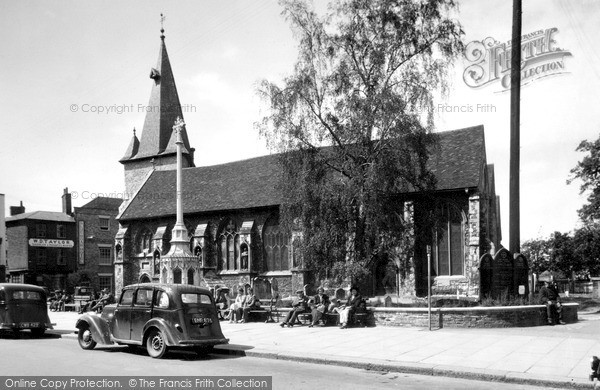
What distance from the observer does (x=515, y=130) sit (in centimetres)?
2491

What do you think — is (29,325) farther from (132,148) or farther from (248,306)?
(132,148)

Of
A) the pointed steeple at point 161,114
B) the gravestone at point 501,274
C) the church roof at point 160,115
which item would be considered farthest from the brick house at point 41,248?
the gravestone at point 501,274

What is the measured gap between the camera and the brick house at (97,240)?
63.1 metres

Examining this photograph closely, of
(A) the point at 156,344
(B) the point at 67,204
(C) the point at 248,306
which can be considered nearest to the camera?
(A) the point at 156,344

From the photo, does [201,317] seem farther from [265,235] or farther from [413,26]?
[265,235]

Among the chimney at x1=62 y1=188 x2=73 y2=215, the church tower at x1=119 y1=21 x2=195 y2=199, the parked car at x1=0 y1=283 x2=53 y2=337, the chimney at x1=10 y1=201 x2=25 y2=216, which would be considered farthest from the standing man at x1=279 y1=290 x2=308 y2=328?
the chimney at x1=10 y1=201 x2=25 y2=216

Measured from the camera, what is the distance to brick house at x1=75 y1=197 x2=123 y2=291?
63125 mm

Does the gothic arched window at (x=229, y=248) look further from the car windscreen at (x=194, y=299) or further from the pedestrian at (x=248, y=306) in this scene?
the car windscreen at (x=194, y=299)

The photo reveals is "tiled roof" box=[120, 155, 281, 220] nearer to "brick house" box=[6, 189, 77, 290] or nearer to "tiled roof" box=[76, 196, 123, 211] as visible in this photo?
"brick house" box=[6, 189, 77, 290]

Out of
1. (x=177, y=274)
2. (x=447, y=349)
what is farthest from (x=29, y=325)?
(x=177, y=274)

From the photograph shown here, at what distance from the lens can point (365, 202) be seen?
23328mm

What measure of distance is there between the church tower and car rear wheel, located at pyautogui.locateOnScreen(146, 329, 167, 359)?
3928cm

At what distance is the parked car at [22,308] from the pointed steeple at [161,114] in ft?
111

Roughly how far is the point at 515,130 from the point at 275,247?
1750 centimetres
